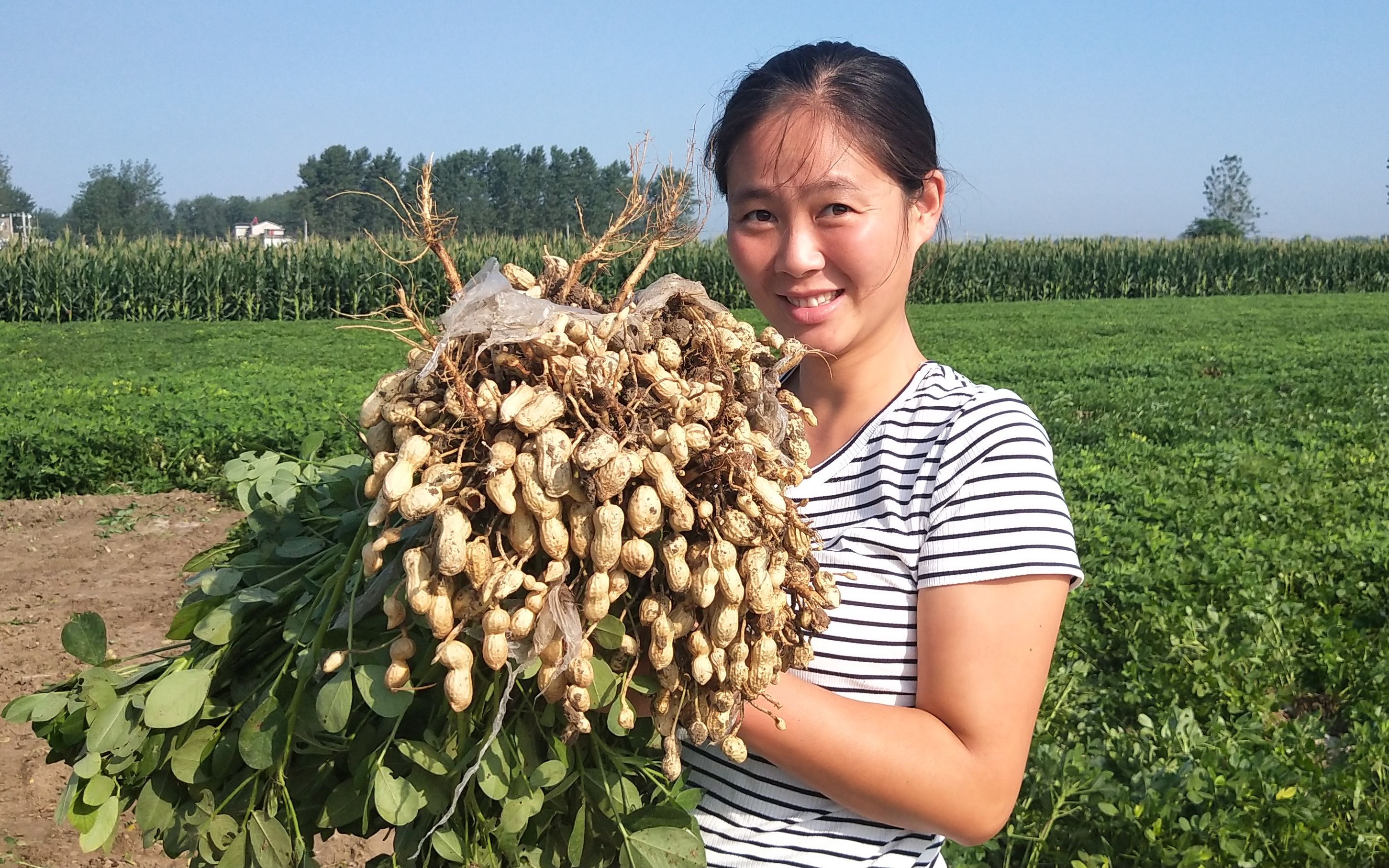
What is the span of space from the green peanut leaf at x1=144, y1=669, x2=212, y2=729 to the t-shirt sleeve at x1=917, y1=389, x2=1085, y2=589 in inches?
34.9

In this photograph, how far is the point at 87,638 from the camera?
1.39 m

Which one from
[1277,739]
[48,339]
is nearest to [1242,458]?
[1277,739]

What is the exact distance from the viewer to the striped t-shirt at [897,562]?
133cm

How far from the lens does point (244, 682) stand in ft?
4.34

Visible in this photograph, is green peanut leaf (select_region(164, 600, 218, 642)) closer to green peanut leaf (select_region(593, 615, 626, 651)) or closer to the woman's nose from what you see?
green peanut leaf (select_region(593, 615, 626, 651))

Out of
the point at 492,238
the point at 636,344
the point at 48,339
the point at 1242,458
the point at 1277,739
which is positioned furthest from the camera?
the point at 492,238

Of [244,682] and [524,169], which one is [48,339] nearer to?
[244,682]

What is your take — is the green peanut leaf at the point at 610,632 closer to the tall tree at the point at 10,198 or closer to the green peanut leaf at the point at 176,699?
the green peanut leaf at the point at 176,699

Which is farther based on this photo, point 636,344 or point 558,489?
point 636,344

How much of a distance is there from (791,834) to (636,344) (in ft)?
2.29

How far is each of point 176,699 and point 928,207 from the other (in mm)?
1233

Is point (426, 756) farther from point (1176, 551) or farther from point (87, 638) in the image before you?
point (1176, 551)

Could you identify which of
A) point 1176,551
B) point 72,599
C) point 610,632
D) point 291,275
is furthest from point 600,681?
point 291,275

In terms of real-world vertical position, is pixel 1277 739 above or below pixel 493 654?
below
